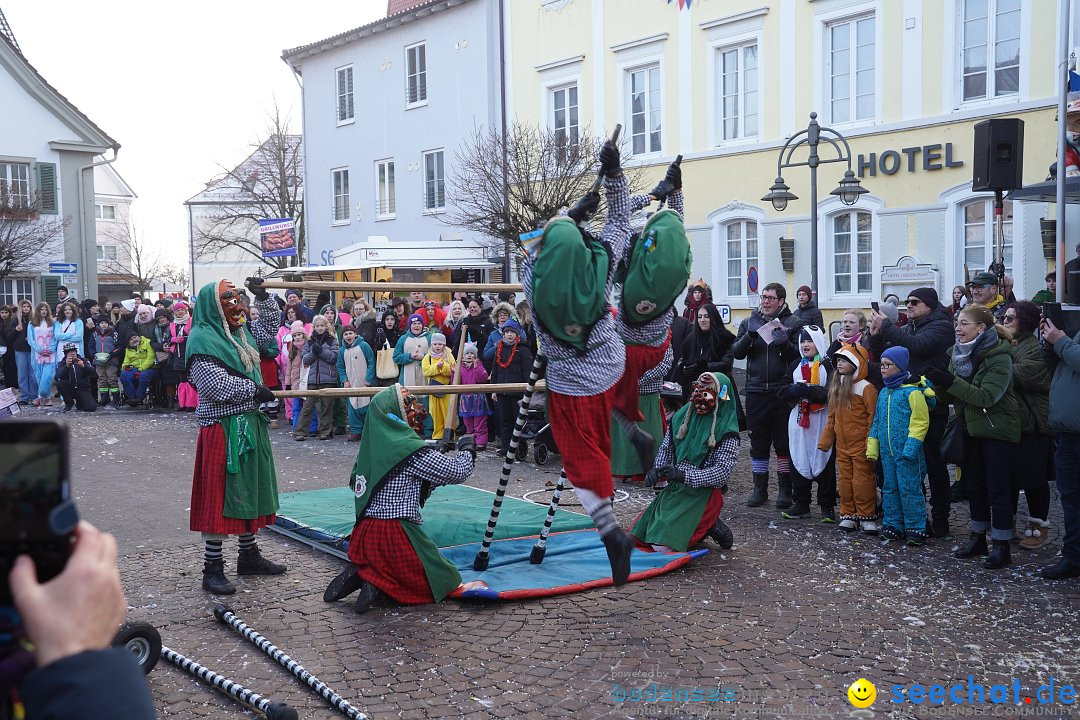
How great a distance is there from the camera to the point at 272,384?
13.8m

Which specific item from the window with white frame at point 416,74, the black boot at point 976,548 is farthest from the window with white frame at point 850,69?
the window with white frame at point 416,74

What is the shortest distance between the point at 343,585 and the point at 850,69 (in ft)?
49.8

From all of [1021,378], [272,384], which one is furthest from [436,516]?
[272,384]

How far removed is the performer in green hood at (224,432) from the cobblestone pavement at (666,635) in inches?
17.6

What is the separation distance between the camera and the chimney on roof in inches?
1146

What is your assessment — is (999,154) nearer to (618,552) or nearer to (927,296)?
(927,296)

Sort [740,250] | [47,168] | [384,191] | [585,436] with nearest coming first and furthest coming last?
[585,436], [740,250], [384,191], [47,168]

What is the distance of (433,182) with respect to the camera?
27078 millimetres

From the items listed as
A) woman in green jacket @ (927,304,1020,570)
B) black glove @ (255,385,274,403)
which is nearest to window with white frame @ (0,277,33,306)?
black glove @ (255,385,274,403)

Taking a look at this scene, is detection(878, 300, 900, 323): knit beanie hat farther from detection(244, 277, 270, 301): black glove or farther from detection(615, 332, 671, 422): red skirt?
detection(244, 277, 270, 301): black glove

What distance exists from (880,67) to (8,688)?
18.3 m

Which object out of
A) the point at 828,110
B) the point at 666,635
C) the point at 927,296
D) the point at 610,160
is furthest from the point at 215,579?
the point at 828,110

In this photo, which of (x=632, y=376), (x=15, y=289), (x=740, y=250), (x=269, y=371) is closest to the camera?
(x=632, y=376)

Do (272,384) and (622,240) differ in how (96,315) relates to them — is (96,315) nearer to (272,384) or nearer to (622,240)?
(272,384)
